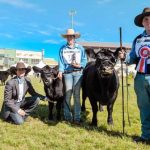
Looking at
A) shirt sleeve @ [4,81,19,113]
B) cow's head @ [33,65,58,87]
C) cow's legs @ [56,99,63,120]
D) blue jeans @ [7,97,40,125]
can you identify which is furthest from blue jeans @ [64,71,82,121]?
shirt sleeve @ [4,81,19,113]

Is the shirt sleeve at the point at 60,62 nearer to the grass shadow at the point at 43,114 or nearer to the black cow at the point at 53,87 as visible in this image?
the black cow at the point at 53,87

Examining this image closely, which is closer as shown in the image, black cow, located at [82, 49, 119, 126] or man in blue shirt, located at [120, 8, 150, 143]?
man in blue shirt, located at [120, 8, 150, 143]

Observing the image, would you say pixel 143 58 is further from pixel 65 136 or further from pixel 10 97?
pixel 10 97

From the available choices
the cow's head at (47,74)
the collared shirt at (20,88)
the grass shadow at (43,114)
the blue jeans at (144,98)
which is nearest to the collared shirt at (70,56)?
the cow's head at (47,74)

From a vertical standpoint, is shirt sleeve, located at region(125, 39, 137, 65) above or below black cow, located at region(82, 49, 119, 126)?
above

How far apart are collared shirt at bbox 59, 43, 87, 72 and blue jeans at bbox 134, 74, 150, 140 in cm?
261

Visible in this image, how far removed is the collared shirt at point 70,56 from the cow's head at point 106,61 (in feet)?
3.74

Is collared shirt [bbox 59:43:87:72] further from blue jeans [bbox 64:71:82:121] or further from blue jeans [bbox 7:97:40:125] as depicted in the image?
blue jeans [bbox 7:97:40:125]

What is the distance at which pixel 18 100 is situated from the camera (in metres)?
9.73

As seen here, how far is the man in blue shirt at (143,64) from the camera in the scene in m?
6.92

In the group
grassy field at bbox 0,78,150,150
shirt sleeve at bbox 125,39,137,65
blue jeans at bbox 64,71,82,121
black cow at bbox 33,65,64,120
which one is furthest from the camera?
black cow at bbox 33,65,64,120

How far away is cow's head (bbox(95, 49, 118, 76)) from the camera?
26.0 feet

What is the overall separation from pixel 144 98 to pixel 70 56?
2961 millimetres

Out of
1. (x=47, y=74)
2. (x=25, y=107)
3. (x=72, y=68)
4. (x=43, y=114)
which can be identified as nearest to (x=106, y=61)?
(x=72, y=68)
